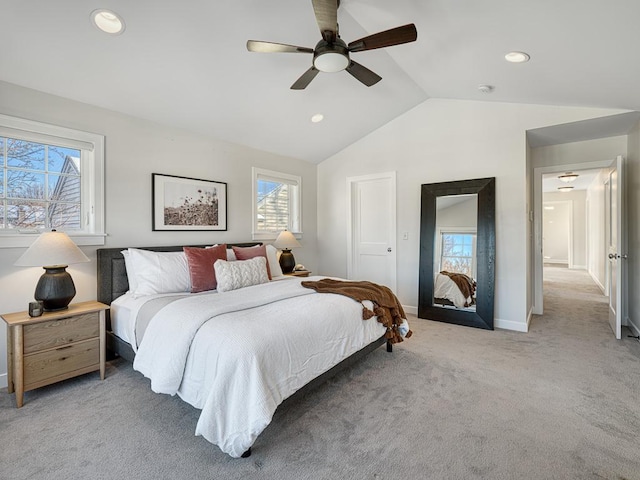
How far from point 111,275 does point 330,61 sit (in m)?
2.81

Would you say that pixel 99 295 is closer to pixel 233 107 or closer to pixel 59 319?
pixel 59 319

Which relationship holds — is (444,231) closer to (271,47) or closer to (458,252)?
(458,252)

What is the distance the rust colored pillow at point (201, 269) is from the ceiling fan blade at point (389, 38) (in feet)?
7.65

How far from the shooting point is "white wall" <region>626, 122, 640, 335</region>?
373 centimetres

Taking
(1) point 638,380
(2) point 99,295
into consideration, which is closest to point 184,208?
(2) point 99,295

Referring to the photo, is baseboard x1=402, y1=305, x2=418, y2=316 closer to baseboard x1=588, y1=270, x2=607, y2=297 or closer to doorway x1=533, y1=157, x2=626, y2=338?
doorway x1=533, y1=157, x2=626, y2=338

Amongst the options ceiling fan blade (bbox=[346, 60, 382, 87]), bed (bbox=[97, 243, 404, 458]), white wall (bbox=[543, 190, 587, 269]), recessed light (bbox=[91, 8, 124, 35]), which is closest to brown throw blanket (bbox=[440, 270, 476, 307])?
bed (bbox=[97, 243, 404, 458])

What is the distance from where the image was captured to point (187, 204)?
3.86 metres

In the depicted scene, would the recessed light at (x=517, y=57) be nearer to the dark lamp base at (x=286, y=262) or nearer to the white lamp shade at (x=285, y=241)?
the white lamp shade at (x=285, y=241)

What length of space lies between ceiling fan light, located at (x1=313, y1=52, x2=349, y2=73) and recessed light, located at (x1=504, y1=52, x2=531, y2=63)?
1.51 m

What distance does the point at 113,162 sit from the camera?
127 inches

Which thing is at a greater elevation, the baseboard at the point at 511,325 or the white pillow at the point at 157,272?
the white pillow at the point at 157,272

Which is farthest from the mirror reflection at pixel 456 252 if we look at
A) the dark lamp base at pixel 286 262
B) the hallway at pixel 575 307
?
the dark lamp base at pixel 286 262

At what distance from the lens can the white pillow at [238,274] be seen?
311 centimetres
